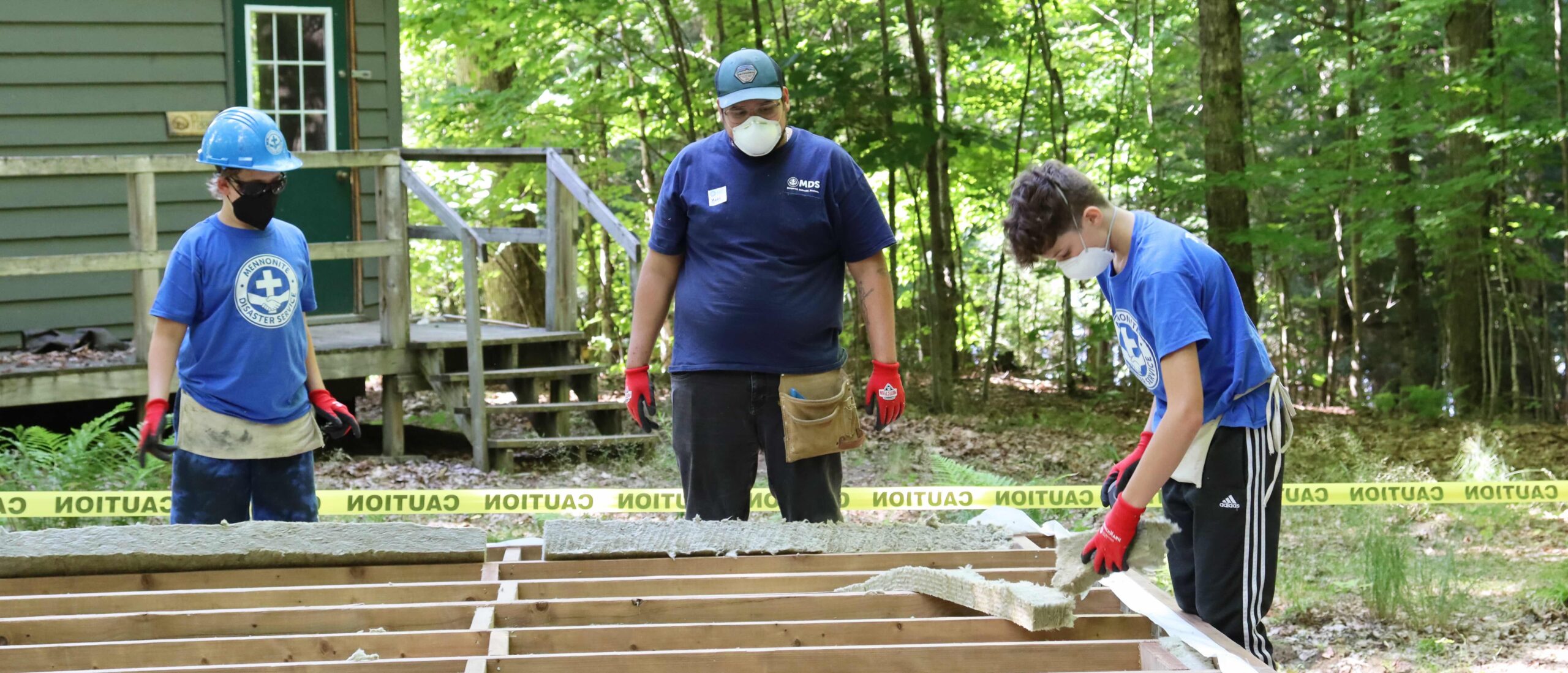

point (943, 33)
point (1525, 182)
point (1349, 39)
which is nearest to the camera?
point (943, 33)

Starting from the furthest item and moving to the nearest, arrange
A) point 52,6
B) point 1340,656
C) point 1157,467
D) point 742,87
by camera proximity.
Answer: point 52,6 → point 1340,656 → point 742,87 → point 1157,467

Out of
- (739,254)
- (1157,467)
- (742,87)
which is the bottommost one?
(1157,467)

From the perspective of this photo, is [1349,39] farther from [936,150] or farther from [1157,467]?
[1157,467]

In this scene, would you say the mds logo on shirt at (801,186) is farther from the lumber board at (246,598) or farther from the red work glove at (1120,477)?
the lumber board at (246,598)

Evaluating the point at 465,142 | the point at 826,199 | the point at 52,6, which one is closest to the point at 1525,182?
the point at 465,142

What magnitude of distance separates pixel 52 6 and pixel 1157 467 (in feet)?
27.7

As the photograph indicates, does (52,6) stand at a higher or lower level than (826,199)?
higher

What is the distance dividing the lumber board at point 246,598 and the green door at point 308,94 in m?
6.64

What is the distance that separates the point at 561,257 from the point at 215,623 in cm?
623

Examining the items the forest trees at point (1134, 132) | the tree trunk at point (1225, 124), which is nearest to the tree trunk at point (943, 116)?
the forest trees at point (1134, 132)

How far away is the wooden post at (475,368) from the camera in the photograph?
7.37 metres

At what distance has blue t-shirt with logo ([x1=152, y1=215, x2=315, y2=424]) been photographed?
3484mm

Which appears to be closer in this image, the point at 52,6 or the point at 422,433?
the point at 52,6

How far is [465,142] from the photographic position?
13141 mm
